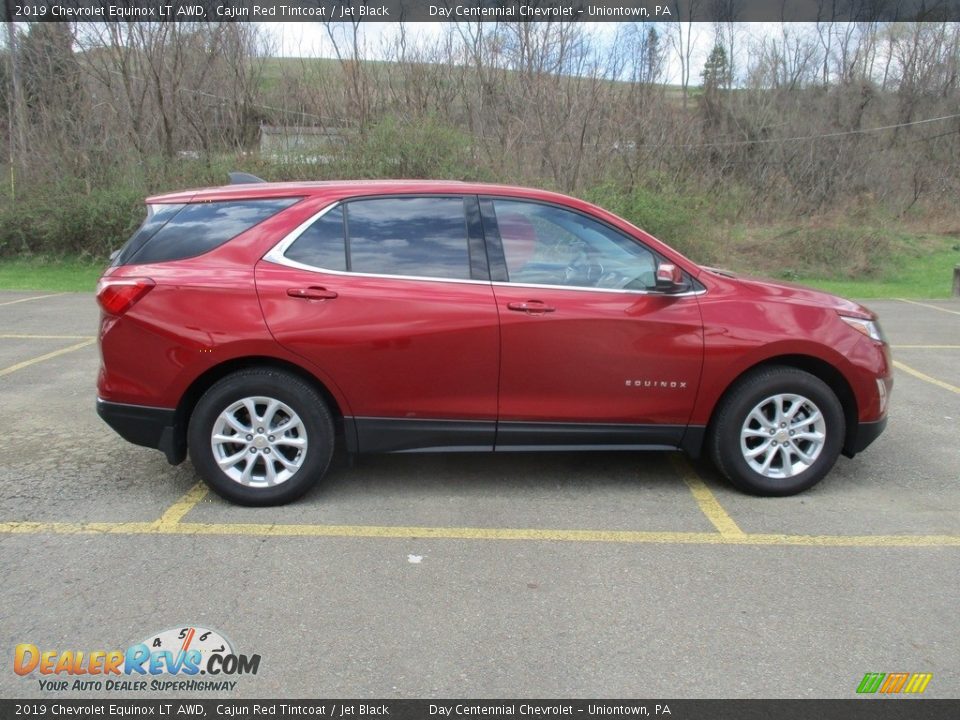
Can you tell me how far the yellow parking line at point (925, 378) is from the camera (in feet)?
23.0

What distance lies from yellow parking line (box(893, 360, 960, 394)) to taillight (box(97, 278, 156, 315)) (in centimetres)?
683

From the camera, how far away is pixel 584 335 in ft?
13.7

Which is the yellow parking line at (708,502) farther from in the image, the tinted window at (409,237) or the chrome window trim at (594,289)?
the tinted window at (409,237)

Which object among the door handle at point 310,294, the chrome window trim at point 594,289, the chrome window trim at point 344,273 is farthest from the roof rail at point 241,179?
the chrome window trim at point 594,289

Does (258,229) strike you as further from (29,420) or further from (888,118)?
(888,118)

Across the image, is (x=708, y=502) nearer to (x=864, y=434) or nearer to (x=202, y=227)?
(x=864, y=434)

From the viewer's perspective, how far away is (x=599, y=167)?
21.0 m

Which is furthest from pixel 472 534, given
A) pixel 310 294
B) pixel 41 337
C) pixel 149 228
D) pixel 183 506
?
pixel 41 337

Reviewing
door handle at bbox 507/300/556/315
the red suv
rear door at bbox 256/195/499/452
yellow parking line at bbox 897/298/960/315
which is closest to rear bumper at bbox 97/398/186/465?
the red suv

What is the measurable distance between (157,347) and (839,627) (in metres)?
3.59

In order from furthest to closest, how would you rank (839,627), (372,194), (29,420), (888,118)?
(888,118) → (29,420) → (372,194) → (839,627)

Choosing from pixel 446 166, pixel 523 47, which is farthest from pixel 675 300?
pixel 523 47

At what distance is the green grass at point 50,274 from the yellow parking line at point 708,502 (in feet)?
39.5
